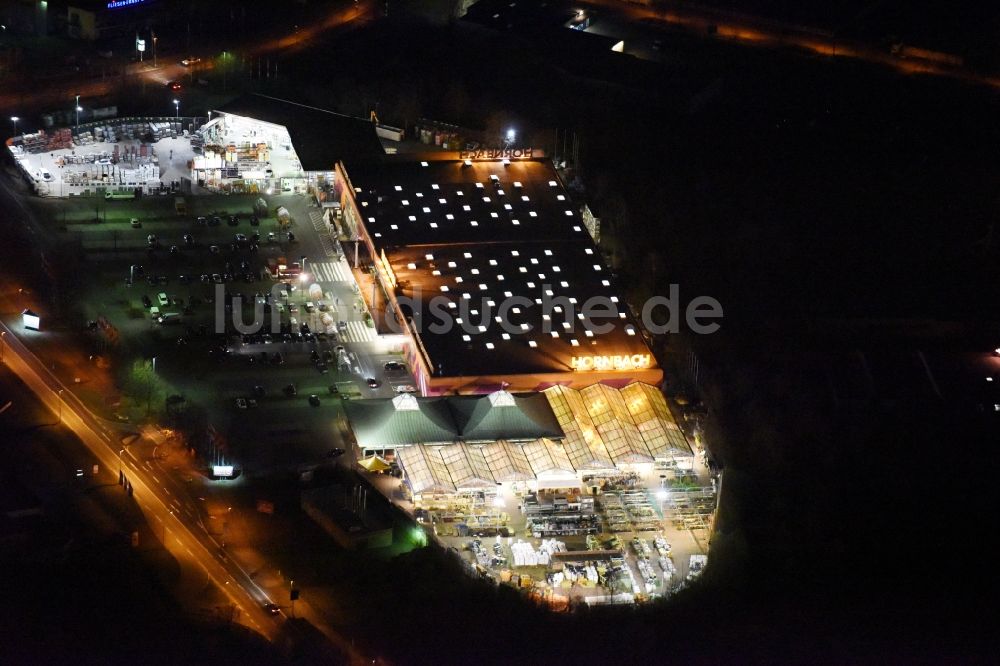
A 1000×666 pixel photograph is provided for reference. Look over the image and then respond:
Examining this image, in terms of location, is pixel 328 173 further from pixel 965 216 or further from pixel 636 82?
pixel 965 216

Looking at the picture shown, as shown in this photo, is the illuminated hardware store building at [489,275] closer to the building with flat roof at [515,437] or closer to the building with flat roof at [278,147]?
the building with flat roof at [278,147]

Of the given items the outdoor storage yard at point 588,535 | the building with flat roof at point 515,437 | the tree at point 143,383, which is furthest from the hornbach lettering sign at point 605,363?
the tree at point 143,383

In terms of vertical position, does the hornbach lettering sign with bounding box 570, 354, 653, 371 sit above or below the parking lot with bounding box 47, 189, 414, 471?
above

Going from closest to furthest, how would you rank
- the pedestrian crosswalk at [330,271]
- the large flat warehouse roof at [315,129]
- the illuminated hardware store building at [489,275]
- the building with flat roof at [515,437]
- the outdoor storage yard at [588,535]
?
the outdoor storage yard at [588,535] → the building with flat roof at [515,437] → the illuminated hardware store building at [489,275] → the pedestrian crosswalk at [330,271] → the large flat warehouse roof at [315,129]

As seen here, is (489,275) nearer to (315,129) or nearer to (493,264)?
(493,264)

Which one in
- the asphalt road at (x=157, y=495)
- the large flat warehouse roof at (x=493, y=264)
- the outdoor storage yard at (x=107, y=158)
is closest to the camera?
the asphalt road at (x=157, y=495)

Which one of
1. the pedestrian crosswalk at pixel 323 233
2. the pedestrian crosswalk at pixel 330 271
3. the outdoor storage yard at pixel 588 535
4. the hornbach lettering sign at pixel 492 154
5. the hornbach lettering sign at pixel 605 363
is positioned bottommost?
the pedestrian crosswalk at pixel 323 233

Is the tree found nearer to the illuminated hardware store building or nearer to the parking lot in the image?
the parking lot

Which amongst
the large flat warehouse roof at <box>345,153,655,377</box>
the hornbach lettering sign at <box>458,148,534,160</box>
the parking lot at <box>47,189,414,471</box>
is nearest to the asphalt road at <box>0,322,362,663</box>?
the parking lot at <box>47,189,414,471</box>
